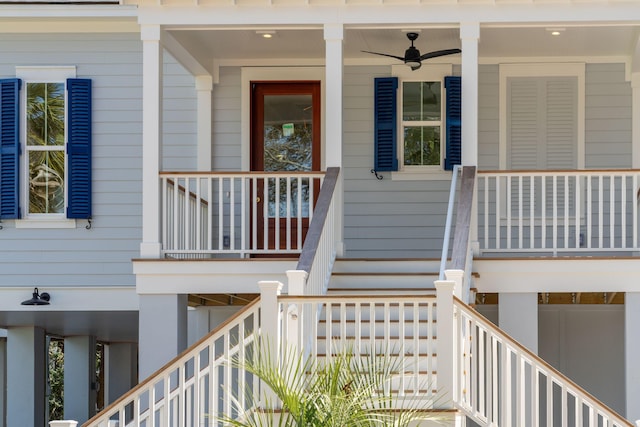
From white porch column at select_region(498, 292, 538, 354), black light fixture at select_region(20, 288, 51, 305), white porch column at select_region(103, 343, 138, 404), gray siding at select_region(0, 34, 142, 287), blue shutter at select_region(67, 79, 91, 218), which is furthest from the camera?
white porch column at select_region(103, 343, 138, 404)

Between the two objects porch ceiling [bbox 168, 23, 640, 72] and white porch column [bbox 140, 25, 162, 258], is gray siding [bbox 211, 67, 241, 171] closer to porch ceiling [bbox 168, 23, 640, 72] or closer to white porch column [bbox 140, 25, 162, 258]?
porch ceiling [bbox 168, 23, 640, 72]

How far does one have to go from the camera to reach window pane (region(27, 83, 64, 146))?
45.7 ft

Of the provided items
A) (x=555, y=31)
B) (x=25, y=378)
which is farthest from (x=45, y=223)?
(x=555, y=31)

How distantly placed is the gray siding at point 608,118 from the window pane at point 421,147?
1.74 meters

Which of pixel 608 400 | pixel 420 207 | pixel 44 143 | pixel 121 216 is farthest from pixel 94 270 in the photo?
pixel 608 400

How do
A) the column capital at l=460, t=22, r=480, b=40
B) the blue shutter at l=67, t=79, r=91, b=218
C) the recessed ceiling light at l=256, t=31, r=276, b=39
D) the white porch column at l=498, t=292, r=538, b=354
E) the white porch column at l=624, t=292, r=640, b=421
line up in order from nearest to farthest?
the white porch column at l=624, t=292, r=640, b=421 → the white porch column at l=498, t=292, r=538, b=354 → the column capital at l=460, t=22, r=480, b=40 → the recessed ceiling light at l=256, t=31, r=276, b=39 → the blue shutter at l=67, t=79, r=91, b=218

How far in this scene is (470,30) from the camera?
11586 mm

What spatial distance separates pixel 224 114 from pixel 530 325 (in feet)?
15.6

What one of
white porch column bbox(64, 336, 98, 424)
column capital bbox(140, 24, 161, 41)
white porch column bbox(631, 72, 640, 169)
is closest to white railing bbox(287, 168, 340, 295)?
column capital bbox(140, 24, 161, 41)

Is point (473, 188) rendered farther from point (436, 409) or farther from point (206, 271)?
point (436, 409)

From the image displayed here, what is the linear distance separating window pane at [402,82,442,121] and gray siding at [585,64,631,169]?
1711mm

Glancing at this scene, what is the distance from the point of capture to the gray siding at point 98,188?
45.6 feet

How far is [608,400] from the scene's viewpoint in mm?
13086

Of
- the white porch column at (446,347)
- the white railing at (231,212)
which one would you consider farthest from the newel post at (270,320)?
the white railing at (231,212)
